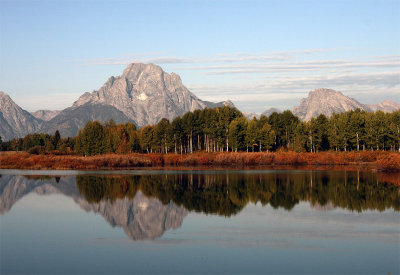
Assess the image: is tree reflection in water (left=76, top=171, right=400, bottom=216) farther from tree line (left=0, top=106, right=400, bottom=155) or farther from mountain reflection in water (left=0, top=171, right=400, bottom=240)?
tree line (left=0, top=106, right=400, bottom=155)

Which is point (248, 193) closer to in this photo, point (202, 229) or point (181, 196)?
point (181, 196)

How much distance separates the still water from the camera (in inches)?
730

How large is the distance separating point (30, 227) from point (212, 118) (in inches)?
3740

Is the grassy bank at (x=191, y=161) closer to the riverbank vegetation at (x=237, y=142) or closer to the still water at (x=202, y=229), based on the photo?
the riverbank vegetation at (x=237, y=142)

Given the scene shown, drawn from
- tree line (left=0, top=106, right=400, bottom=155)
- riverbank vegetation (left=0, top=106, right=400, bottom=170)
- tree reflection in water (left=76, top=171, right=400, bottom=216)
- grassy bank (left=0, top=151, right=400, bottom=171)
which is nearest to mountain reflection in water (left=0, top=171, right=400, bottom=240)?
tree reflection in water (left=76, top=171, right=400, bottom=216)

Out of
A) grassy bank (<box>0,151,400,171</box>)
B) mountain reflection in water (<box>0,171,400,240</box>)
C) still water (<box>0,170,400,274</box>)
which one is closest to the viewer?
still water (<box>0,170,400,274</box>)

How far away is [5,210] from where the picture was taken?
33406 millimetres

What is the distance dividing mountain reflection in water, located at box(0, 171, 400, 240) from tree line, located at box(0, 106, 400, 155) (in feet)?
198

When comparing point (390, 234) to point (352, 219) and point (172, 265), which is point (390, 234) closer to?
point (352, 219)

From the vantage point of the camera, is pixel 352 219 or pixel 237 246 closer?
pixel 237 246

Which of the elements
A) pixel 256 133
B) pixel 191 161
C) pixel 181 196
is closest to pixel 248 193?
pixel 181 196

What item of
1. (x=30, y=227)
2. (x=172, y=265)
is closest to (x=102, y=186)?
(x=30, y=227)

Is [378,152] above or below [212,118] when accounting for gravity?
below

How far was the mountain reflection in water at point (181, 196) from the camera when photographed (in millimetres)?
30156
